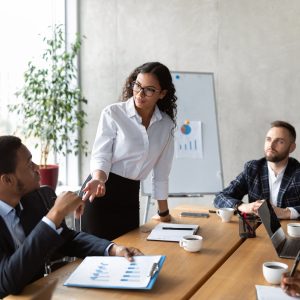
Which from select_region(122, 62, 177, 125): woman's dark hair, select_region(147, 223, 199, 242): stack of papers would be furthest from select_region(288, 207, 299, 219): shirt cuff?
select_region(122, 62, 177, 125): woman's dark hair

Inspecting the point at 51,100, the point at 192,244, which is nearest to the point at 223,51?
the point at 51,100

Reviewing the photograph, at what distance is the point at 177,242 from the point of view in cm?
209

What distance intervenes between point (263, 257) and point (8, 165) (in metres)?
1.07

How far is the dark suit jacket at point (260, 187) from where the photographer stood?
2.82 m

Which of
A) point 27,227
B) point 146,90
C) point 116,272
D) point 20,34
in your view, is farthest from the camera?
point 20,34

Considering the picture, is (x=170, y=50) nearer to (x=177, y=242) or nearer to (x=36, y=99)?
(x=36, y=99)

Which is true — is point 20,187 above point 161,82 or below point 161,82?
below

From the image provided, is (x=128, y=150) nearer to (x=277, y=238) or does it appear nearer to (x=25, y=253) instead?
(x=277, y=238)

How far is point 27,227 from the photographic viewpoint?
1.75m

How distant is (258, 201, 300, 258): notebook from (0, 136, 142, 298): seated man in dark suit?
0.59 metres

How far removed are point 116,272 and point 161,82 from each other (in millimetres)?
1176

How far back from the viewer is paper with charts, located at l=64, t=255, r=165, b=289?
1.53m

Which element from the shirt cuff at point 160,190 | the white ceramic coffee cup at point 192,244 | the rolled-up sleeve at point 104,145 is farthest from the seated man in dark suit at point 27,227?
the shirt cuff at point 160,190

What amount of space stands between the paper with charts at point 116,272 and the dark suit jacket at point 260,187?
1172 mm
